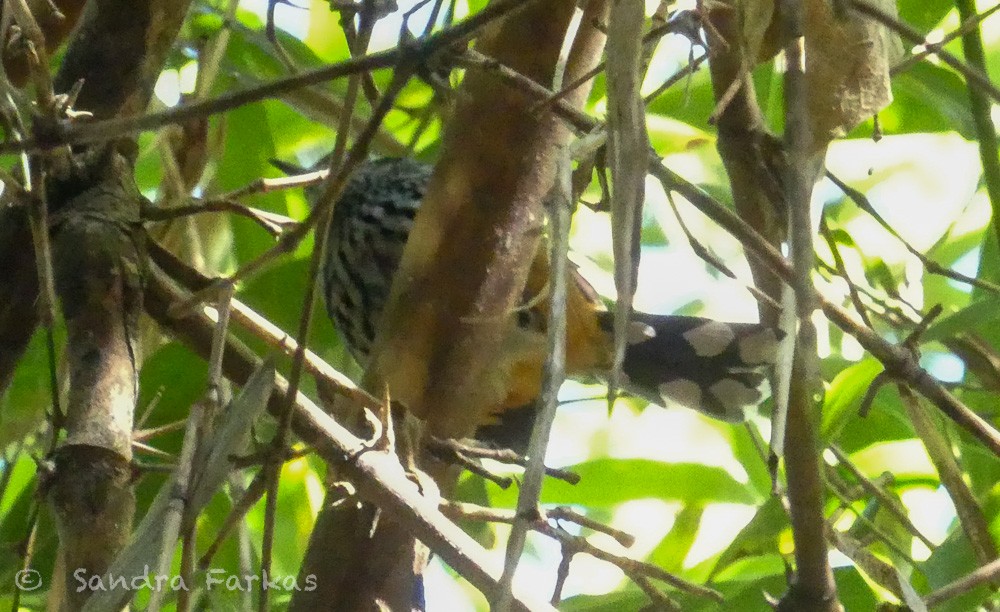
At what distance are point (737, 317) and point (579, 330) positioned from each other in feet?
1.80

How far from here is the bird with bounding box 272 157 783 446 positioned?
8.69ft

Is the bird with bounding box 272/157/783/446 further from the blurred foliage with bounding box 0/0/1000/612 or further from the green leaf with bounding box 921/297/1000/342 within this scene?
the green leaf with bounding box 921/297/1000/342

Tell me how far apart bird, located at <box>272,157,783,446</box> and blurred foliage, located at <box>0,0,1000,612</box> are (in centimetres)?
13

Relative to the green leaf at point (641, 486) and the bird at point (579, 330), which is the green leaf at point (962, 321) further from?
the bird at point (579, 330)

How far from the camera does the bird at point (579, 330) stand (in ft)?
8.69

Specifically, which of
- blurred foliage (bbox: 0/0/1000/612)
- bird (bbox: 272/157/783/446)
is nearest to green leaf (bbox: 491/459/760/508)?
blurred foliage (bbox: 0/0/1000/612)

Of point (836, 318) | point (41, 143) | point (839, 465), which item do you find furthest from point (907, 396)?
point (41, 143)

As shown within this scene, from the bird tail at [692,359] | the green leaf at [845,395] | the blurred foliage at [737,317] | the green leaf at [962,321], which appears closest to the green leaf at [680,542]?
the blurred foliage at [737,317]

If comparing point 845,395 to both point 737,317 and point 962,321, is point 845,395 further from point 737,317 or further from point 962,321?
point 737,317

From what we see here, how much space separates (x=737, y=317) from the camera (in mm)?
3055

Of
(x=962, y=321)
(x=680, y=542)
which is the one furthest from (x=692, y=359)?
(x=962, y=321)

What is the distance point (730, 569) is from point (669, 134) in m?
0.81

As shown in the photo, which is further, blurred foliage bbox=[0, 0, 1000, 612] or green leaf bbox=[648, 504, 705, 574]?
green leaf bbox=[648, 504, 705, 574]

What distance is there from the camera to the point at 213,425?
3.67 feet
